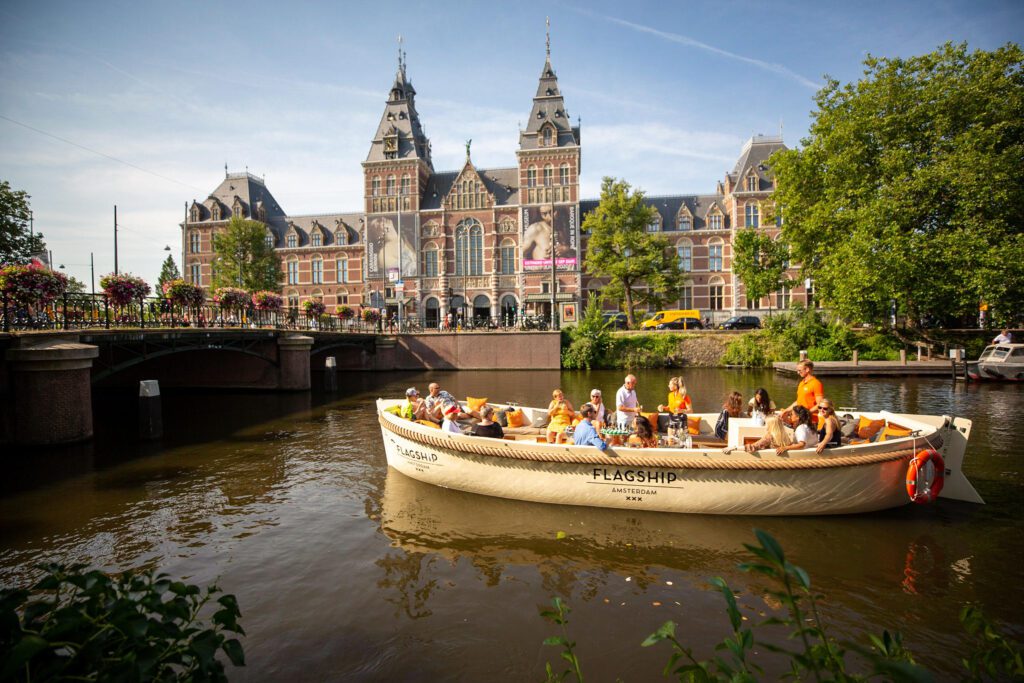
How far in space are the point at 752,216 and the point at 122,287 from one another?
46.3 meters

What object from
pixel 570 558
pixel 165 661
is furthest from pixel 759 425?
pixel 165 661

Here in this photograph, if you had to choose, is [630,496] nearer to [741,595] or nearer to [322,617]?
[741,595]

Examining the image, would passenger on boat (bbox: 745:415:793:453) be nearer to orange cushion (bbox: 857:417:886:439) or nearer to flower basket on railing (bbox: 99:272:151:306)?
orange cushion (bbox: 857:417:886:439)

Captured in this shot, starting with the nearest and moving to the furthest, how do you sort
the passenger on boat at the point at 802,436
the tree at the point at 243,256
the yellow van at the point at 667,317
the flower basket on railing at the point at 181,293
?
the passenger on boat at the point at 802,436 → the flower basket on railing at the point at 181,293 → the yellow van at the point at 667,317 → the tree at the point at 243,256

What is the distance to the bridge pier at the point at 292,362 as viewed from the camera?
25359 mm

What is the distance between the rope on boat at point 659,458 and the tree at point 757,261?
2744 cm

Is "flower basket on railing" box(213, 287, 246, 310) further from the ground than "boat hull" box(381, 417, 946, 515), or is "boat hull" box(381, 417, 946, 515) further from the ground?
"flower basket on railing" box(213, 287, 246, 310)

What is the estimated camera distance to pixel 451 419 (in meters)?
10.4

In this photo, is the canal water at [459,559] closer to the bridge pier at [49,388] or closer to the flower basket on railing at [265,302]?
the bridge pier at [49,388]

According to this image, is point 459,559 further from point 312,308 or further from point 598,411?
point 312,308

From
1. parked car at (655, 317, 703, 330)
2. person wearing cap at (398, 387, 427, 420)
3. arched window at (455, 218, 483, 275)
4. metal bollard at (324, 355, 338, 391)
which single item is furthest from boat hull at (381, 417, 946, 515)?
arched window at (455, 218, 483, 275)

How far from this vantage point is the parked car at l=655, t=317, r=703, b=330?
41.2 m

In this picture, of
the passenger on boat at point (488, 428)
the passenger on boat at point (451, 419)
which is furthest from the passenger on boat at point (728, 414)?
the passenger on boat at point (451, 419)

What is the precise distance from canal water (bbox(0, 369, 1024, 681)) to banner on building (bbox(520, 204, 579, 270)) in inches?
1410
